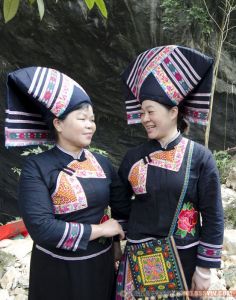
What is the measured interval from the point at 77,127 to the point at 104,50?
514 centimetres

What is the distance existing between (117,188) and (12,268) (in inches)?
65.5

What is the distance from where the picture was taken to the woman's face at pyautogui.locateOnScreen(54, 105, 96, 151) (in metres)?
1.77

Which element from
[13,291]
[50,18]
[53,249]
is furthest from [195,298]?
[50,18]

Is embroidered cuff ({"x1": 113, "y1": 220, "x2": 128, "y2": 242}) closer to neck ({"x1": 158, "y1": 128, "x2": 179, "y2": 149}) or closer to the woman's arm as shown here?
the woman's arm

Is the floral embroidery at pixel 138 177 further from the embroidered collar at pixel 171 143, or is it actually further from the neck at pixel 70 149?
the neck at pixel 70 149

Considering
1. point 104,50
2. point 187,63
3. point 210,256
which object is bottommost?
point 210,256

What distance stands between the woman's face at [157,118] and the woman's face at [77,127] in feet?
0.87

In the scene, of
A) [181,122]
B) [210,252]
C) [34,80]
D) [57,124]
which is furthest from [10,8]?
[210,252]

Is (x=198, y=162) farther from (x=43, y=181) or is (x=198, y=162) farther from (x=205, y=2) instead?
(x=205, y=2)

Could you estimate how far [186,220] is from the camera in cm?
180

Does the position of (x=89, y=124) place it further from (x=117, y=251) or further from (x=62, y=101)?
(x=117, y=251)

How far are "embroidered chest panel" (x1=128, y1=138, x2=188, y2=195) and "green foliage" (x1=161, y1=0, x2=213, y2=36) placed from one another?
4520mm

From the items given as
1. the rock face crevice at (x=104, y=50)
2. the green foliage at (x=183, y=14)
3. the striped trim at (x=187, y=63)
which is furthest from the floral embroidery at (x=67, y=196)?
the rock face crevice at (x=104, y=50)

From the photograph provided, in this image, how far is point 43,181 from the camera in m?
1.73
